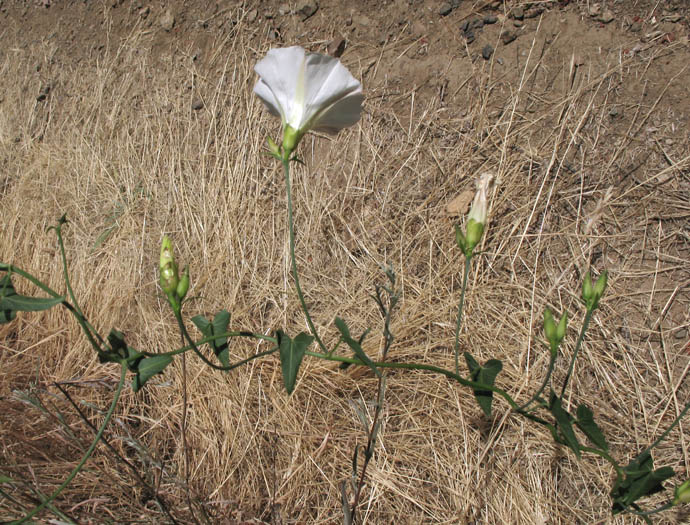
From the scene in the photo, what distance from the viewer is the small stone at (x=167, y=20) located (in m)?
2.41

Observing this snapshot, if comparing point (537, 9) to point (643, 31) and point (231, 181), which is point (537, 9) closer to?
point (643, 31)

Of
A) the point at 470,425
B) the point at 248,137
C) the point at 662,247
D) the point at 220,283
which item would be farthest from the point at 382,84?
the point at 470,425

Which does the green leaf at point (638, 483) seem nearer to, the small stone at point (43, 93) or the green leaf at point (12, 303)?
the green leaf at point (12, 303)

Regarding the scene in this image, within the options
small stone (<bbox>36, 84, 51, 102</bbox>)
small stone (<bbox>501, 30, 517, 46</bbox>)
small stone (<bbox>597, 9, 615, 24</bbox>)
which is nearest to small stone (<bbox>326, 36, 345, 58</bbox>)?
small stone (<bbox>501, 30, 517, 46</bbox>)

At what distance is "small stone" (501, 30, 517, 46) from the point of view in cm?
174

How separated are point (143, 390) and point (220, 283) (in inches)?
15.4

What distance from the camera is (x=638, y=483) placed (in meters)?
0.96

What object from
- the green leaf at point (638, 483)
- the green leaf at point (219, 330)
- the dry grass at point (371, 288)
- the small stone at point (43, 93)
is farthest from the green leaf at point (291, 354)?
the small stone at point (43, 93)

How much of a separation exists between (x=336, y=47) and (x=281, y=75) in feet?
3.71

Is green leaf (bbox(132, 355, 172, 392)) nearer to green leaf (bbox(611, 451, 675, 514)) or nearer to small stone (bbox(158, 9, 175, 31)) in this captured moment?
green leaf (bbox(611, 451, 675, 514))

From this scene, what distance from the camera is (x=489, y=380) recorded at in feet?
3.32

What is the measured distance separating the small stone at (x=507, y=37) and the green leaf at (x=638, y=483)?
132cm

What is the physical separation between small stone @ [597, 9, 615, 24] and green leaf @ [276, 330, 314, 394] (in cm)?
144

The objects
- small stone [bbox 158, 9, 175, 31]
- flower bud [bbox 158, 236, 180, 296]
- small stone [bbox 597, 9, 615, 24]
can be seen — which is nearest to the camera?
flower bud [bbox 158, 236, 180, 296]
